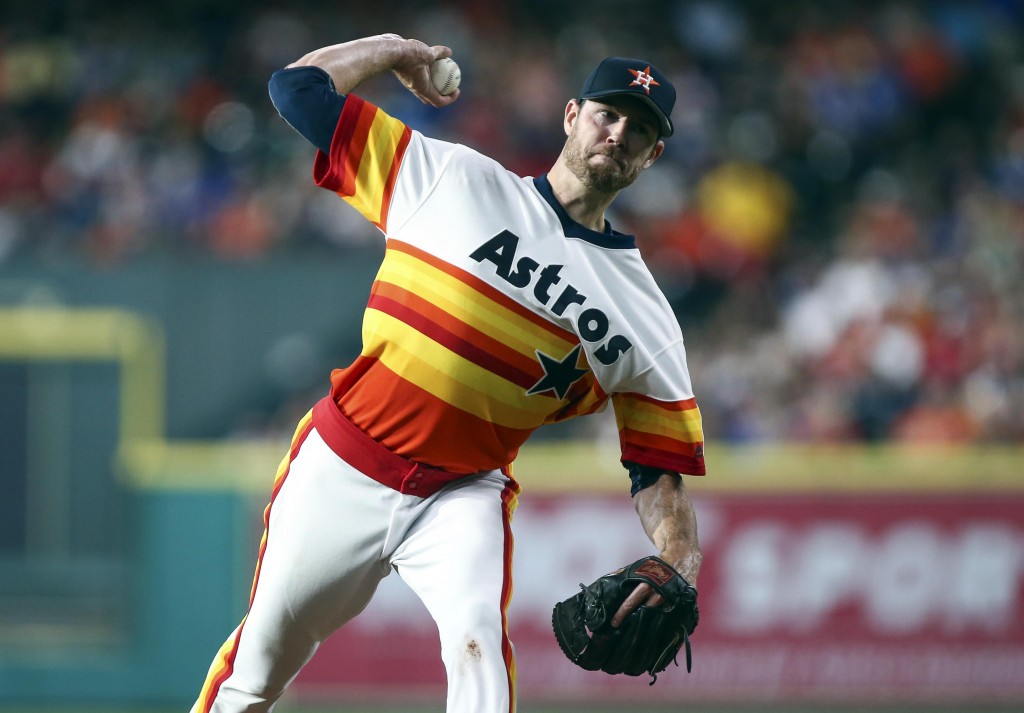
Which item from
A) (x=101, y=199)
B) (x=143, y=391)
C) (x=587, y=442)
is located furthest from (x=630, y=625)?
(x=101, y=199)

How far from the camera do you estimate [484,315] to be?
14.3ft

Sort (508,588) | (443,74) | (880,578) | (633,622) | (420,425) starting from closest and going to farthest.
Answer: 1. (633,622)
2. (508,588)
3. (420,425)
4. (443,74)
5. (880,578)

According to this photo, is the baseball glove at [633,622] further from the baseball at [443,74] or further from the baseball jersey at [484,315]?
the baseball at [443,74]

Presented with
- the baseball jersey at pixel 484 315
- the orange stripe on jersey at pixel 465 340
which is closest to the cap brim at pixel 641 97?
the baseball jersey at pixel 484 315

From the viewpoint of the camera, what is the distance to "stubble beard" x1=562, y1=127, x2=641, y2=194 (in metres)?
4.34

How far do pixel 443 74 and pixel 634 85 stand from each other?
0.68 m

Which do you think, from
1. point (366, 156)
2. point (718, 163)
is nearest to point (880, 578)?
point (718, 163)

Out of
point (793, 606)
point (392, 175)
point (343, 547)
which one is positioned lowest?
point (793, 606)

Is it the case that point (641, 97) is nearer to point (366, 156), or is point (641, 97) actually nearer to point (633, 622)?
point (366, 156)

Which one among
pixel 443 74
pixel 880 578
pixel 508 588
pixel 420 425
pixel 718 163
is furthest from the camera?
pixel 718 163

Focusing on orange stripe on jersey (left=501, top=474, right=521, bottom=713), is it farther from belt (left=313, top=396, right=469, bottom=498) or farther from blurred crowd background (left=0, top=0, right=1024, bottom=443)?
blurred crowd background (left=0, top=0, right=1024, bottom=443)

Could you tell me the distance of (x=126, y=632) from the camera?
31.2 feet

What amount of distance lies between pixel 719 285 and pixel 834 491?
2334 millimetres

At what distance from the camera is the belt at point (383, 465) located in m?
4.40
